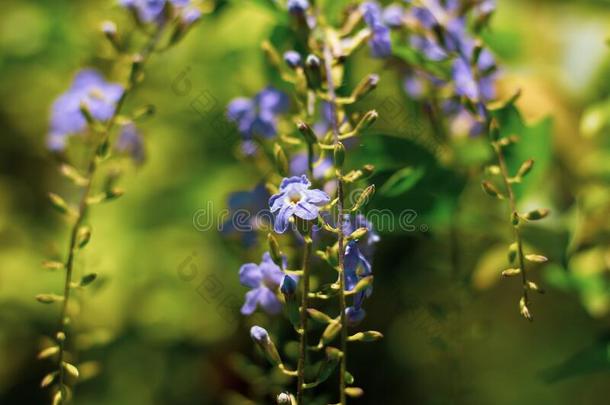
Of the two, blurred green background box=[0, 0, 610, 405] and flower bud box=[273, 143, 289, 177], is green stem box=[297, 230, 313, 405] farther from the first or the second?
blurred green background box=[0, 0, 610, 405]

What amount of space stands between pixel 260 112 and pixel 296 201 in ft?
1.08

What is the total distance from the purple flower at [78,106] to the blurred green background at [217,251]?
0.22 meters

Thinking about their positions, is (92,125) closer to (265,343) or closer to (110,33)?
(110,33)

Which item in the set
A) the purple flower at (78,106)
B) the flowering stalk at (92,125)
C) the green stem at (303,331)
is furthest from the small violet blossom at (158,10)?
the green stem at (303,331)

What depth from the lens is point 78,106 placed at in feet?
3.76

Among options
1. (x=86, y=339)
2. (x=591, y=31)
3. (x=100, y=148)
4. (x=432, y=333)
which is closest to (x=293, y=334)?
(x=432, y=333)

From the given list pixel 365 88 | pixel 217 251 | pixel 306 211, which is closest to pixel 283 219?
pixel 306 211

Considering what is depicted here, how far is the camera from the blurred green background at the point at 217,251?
1.45 meters

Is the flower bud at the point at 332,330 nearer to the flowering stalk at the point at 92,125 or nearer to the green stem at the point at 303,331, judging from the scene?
the green stem at the point at 303,331

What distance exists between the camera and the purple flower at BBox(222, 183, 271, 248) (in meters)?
1.09

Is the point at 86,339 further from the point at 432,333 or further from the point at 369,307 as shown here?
the point at 369,307

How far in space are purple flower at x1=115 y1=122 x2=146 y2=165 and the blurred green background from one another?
0.16 meters

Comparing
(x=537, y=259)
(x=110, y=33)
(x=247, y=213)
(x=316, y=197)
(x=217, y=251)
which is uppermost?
(x=110, y=33)

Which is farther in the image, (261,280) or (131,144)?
(131,144)
